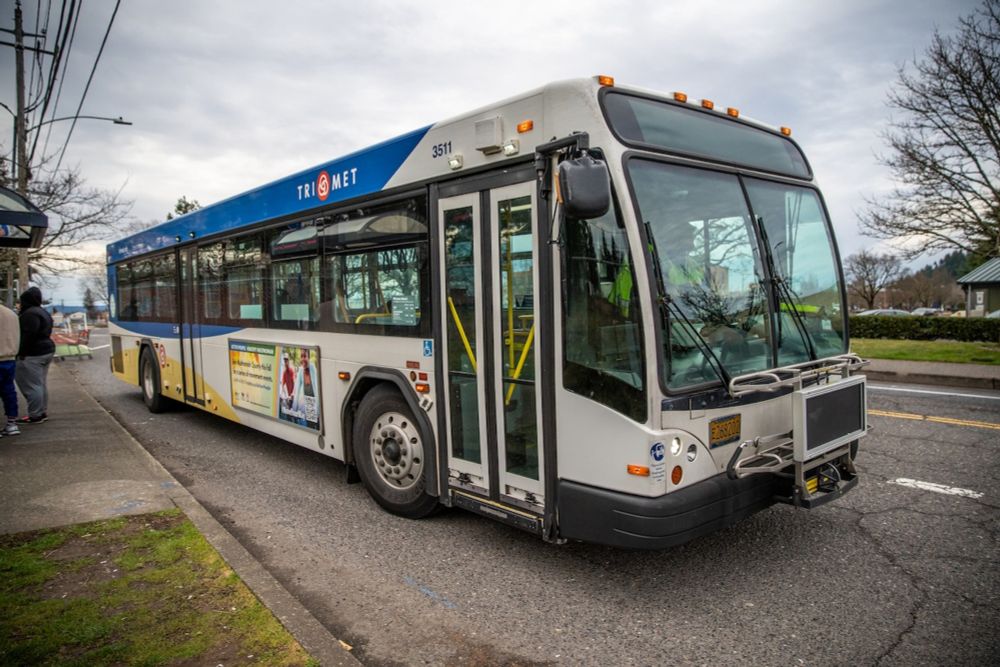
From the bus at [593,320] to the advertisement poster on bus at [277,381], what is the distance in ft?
1.73

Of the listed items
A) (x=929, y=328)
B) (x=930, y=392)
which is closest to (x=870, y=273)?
(x=929, y=328)

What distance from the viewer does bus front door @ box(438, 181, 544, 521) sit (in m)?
3.94

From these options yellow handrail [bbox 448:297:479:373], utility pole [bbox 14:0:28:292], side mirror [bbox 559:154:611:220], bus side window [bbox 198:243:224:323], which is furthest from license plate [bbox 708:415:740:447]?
utility pole [bbox 14:0:28:292]

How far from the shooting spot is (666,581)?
12.9 ft

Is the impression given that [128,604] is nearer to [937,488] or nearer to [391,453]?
[391,453]

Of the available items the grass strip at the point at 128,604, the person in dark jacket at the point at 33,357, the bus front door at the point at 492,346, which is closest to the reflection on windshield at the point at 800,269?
the bus front door at the point at 492,346

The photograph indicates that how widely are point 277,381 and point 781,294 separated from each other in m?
4.85

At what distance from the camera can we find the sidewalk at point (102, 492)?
3475 millimetres

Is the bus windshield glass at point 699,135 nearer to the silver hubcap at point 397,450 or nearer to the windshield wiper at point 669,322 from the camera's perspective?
the windshield wiper at point 669,322

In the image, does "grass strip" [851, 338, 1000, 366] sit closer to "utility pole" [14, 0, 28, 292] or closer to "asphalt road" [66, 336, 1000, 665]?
"asphalt road" [66, 336, 1000, 665]

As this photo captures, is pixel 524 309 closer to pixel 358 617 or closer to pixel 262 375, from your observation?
pixel 358 617

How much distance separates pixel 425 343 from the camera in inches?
185

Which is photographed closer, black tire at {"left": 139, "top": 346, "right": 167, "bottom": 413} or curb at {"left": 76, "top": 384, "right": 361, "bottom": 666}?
A: curb at {"left": 76, "top": 384, "right": 361, "bottom": 666}

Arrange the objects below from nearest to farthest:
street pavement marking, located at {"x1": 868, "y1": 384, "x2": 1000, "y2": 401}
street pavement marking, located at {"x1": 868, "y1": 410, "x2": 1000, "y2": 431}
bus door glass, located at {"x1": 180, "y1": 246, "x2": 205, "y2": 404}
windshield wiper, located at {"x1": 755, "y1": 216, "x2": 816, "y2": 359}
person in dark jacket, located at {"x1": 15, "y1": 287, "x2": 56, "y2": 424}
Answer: windshield wiper, located at {"x1": 755, "y1": 216, "x2": 816, "y2": 359}, street pavement marking, located at {"x1": 868, "y1": 410, "x2": 1000, "y2": 431}, bus door glass, located at {"x1": 180, "y1": 246, "x2": 205, "y2": 404}, person in dark jacket, located at {"x1": 15, "y1": 287, "x2": 56, "y2": 424}, street pavement marking, located at {"x1": 868, "y1": 384, "x2": 1000, "y2": 401}
